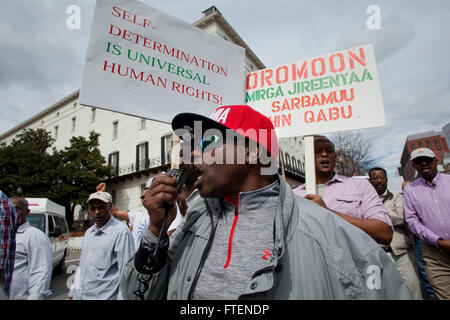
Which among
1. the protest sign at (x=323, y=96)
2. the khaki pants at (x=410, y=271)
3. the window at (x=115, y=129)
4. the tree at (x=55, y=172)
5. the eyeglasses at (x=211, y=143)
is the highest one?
the window at (x=115, y=129)

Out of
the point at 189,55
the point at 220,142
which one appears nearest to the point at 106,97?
the point at 189,55

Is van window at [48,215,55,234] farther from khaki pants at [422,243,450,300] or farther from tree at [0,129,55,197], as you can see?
tree at [0,129,55,197]

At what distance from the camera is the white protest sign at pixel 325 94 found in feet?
8.59

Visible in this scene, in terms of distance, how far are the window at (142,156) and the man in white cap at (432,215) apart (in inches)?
965

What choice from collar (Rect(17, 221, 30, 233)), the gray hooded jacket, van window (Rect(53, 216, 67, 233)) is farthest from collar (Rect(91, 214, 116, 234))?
van window (Rect(53, 216, 67, 233))

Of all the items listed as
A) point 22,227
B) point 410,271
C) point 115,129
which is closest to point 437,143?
point 115,129

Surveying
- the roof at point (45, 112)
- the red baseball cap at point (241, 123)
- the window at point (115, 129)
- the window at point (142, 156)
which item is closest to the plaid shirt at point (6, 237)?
the red baseball cap at point (241, 123)

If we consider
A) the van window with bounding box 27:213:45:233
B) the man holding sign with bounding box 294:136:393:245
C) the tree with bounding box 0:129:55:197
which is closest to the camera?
the man holding sign with bounding box 294:136:393:245

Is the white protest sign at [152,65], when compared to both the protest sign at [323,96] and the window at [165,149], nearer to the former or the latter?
the protest sign at [323,96]

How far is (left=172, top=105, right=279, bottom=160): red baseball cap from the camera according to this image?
1495mm

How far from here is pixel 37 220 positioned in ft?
26.1
